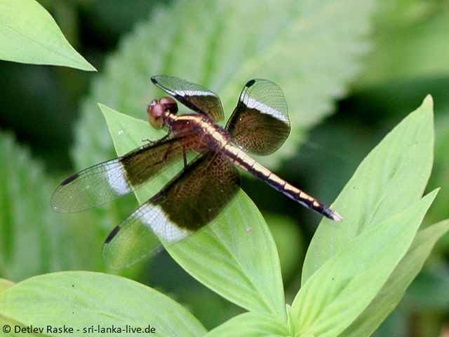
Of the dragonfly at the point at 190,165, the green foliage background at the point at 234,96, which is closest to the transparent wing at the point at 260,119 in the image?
the dragonfly at the point at 190,165

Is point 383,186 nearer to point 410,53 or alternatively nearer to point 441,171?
point 441,171

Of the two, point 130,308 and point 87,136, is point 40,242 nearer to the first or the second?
point 87,136

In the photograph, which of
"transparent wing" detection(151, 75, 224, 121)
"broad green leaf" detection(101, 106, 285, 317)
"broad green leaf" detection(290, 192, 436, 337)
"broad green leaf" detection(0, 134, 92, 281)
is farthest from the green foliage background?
"broad green leaf" detection(290, 192, 436, 337)

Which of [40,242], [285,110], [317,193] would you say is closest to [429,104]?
[285,110]

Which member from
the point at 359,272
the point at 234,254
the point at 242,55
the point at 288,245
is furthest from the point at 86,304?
the point at 288,245

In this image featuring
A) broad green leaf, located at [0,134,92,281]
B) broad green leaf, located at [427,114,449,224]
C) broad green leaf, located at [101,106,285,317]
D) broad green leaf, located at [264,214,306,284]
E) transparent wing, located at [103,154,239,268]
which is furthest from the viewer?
broad green leaf, located at [264,214,306,284]

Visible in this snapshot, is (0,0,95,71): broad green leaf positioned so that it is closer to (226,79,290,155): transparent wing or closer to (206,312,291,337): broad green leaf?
(206,312,291,337): broad green leaf

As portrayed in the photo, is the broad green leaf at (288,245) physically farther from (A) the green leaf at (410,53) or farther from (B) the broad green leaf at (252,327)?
(B) the broad green leaf at (252,327)
